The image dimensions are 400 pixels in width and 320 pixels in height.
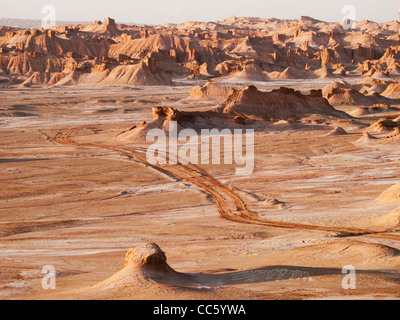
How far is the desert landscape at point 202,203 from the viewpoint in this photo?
12.4m

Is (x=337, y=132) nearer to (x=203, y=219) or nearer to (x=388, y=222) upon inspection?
(x=203, y=219)

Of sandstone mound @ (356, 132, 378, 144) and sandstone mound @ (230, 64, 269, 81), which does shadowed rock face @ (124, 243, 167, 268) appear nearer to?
sandstone mound @ (356, 132, 378, 144)

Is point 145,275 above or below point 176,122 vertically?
below

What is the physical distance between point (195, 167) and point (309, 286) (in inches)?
830

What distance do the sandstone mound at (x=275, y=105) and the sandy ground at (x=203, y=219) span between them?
5.46 m

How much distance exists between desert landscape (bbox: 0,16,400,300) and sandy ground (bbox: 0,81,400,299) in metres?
0.05

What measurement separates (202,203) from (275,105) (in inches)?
1205

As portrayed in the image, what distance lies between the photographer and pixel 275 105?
5431 centimetres

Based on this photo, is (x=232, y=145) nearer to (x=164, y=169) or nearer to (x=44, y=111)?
(x=164, y=169)

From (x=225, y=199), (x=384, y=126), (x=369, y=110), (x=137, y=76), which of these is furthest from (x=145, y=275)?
(x=137, y=76)

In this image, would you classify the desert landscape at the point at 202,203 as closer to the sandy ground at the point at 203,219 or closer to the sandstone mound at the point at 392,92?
the sandy ground at the point at 203,219

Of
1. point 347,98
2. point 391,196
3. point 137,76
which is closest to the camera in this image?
point 391,196

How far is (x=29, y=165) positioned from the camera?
3244cm

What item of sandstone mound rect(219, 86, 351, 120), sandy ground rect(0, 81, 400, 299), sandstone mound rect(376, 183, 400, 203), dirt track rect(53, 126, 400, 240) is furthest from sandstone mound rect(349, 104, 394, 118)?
sandstone mound rect(376, 183, 400, 203)
